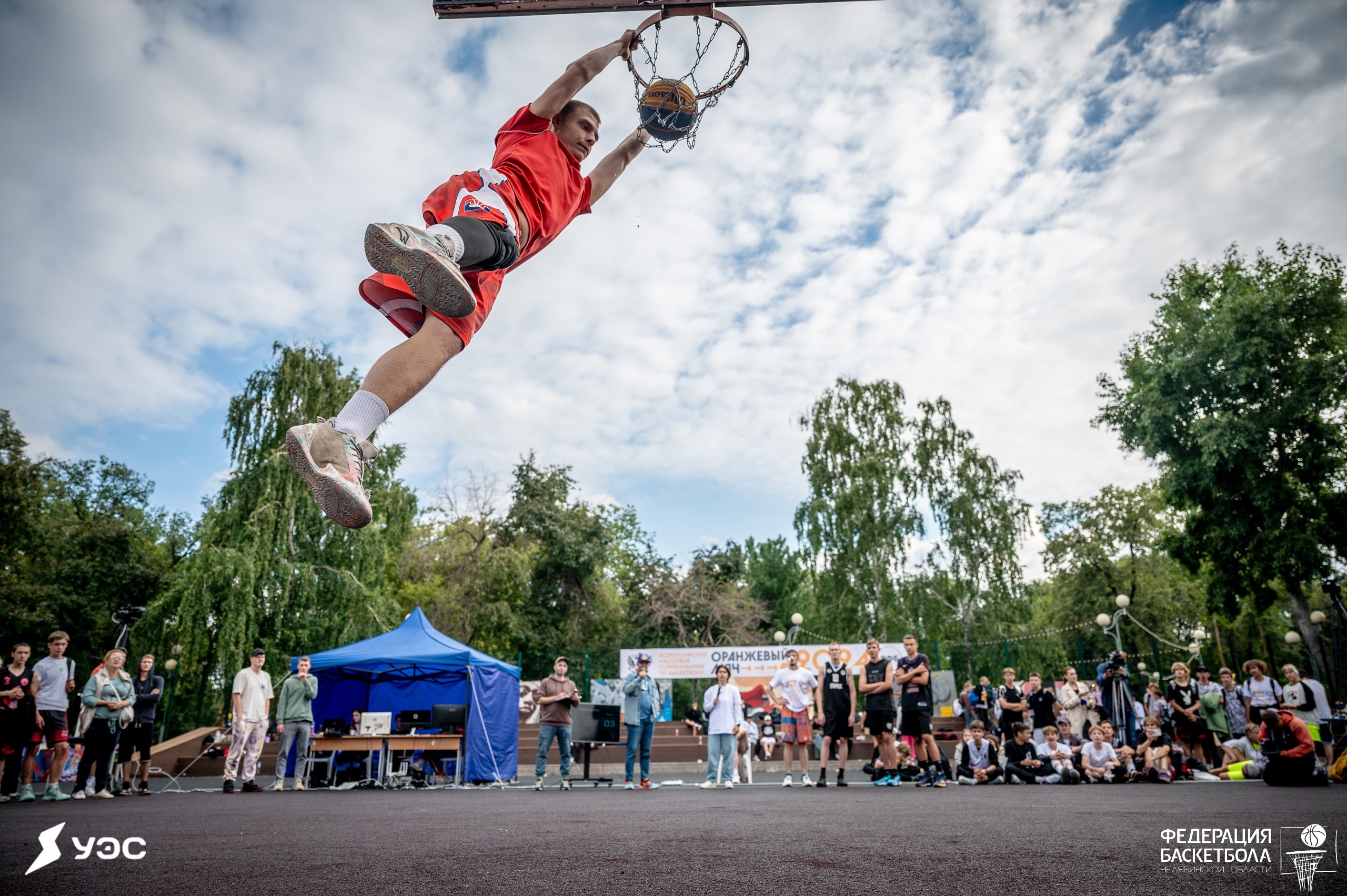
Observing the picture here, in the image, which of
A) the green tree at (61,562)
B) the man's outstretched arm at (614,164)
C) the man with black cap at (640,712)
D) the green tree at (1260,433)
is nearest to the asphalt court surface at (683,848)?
the man's outstretched arm at (614,164)

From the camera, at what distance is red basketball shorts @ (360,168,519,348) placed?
298 cm

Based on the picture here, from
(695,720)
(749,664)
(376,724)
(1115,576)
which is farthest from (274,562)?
(1115,576)

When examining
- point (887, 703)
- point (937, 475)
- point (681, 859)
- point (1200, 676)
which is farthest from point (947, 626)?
point (681, 859)

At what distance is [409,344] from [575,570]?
3011 cm

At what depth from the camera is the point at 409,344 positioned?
2863 mm

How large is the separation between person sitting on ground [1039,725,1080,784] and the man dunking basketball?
33.6 ft

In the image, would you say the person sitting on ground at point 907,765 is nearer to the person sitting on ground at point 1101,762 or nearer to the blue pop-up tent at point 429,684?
the person sitting on ground at point 1101,762

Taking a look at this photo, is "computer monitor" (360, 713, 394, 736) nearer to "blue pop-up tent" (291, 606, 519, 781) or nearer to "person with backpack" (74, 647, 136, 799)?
"blue pop-up tent" (291, 606, 519, 781)

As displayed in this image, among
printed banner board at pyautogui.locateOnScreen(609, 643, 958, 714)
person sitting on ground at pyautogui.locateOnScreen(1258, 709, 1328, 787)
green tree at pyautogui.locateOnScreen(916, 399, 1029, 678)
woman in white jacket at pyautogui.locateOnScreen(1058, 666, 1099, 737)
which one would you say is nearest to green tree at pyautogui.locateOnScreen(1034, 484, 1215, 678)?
green tree at pyautogui.locateOnScreen(916, 399, 1029, 678)

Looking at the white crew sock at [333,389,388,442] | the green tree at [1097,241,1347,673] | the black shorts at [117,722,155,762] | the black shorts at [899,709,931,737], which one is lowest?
the black shorts at [117,722,155,762]

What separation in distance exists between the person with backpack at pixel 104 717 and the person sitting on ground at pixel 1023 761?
11.0 meters

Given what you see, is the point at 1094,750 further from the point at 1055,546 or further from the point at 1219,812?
the point at 1055,546

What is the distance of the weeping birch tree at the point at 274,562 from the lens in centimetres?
1599

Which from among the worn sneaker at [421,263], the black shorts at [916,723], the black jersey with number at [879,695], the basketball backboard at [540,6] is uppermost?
the basketball backboard at [540,6]
